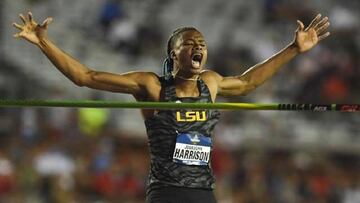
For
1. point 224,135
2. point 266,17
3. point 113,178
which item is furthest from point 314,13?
point 113,178

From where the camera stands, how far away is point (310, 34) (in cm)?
572

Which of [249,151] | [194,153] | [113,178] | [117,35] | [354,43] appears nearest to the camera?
[194,153]

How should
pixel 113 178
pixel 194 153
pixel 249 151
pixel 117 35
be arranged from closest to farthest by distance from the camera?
1. pixel 194 153
2. pixel 113 178
3. pixel 249 151
4. pixel 117 35

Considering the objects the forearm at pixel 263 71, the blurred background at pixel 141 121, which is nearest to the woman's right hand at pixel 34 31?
the forearm at pixel 263 71

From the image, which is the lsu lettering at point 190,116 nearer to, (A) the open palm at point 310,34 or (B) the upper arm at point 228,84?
(B) the upper arm at point 228,84

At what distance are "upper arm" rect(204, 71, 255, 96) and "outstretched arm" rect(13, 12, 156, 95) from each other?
45 centimetres

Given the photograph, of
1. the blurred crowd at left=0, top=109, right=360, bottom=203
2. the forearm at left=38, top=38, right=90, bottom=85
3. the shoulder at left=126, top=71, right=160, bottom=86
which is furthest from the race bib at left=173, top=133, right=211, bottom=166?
the blurred crowd at left=0, top=109, right=360, bottom=203

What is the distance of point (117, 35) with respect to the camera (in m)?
12.6

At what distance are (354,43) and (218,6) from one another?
2.13 m

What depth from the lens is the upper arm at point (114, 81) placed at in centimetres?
520

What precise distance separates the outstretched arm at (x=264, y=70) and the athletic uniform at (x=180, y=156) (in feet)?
1.04

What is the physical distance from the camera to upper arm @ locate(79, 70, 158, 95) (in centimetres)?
520

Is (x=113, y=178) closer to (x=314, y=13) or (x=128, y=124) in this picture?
(x=128, y=124)

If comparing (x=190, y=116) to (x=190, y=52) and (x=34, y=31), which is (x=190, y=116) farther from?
(x=34, y=31)
